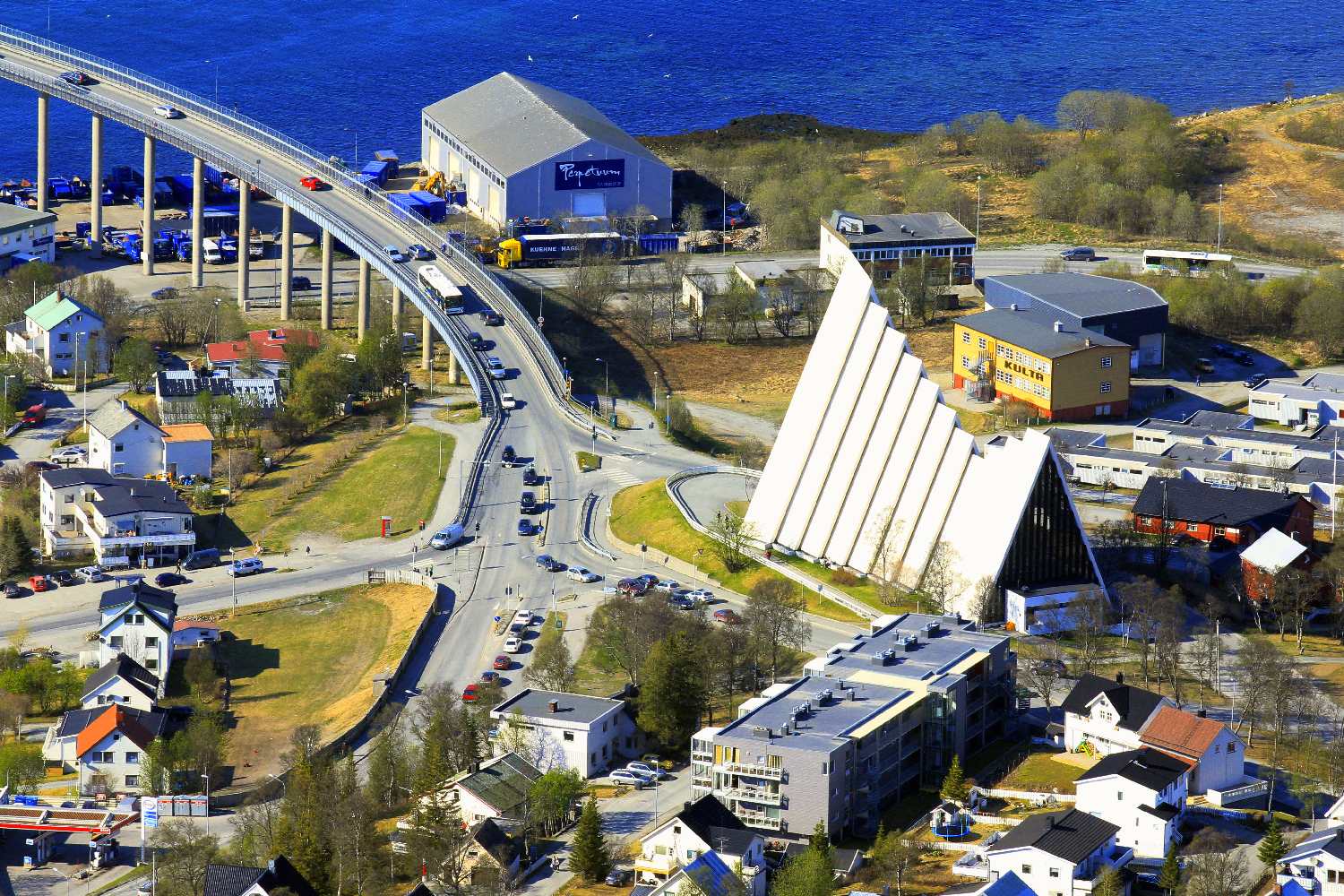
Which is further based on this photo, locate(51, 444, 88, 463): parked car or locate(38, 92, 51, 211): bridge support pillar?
locate(38, 92, 51, 211): bridge support pillar

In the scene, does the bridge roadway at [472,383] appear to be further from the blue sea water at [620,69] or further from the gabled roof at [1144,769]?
the blue sea water at [620,69]

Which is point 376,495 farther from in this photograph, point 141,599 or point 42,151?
point 42,151

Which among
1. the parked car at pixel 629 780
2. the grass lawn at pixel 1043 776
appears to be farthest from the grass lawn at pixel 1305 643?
the parked car at pixel 629 780

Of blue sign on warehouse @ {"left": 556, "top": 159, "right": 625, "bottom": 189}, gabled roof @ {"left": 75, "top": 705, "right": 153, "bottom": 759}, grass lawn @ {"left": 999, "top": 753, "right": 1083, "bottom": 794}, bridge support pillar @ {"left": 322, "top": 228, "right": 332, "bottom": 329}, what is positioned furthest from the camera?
blue sign on warehouse @ {"left": 556, "top": 159, "right": 625, "bottom": 189}

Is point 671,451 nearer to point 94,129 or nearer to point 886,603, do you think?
point 886,603

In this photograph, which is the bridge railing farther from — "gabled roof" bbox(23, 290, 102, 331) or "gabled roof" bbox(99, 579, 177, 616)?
"gabled roof" bbox(99, 579, 177, 616)

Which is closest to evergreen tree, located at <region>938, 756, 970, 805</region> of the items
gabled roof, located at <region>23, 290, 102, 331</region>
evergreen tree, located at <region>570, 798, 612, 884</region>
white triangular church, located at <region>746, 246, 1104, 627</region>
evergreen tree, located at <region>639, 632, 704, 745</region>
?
evergreen tree, located at <region>639, 632, 704, 745</region>

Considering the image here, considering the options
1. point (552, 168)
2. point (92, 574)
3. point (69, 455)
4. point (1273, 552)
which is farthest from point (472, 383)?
point (1273, 552)
